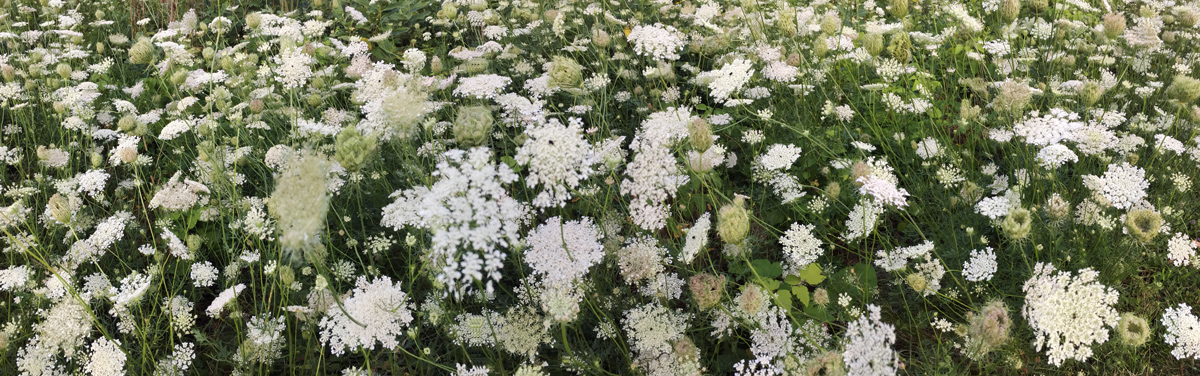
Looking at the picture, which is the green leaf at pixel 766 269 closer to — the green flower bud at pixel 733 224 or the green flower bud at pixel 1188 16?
the green flower bud at pixel 733 224

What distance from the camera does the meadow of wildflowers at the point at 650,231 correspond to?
6.37 ft

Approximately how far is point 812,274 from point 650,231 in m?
0.64

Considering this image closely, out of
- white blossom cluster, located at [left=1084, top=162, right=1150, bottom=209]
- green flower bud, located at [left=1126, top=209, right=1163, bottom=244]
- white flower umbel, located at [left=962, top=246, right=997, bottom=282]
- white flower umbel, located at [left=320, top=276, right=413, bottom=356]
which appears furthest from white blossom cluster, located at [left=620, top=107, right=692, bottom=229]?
white blossom cluster, located at [left=1084, top=162, right=1150, bottom=209]

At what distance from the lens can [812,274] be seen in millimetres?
2498

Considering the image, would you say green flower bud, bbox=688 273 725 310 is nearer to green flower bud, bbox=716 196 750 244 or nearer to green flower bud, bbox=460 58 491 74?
green flower bud, bbox=716 196 750 244

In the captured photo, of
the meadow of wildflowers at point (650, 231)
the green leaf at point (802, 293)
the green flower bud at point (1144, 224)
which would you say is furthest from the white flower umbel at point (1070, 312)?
the green leaf at point (802, 293)

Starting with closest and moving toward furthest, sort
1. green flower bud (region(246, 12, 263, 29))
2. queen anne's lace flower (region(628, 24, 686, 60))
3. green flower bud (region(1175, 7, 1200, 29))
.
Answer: queen anne's lace flower (region(628, 24, 686, 60)) < green flower bud (region(1175, 7, 1200, 29)) < green flower bud (region(246, 12, 263, 29))

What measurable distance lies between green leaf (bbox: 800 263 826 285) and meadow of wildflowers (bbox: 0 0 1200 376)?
0.4 inches

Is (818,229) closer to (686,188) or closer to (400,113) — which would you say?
(686,188)

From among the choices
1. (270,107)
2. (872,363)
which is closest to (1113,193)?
(872,363)

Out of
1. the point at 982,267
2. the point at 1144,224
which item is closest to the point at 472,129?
the point at 982,267

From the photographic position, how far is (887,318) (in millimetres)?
2691

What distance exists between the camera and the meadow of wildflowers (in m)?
1.94

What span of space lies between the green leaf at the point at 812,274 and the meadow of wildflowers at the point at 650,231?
1 cm
